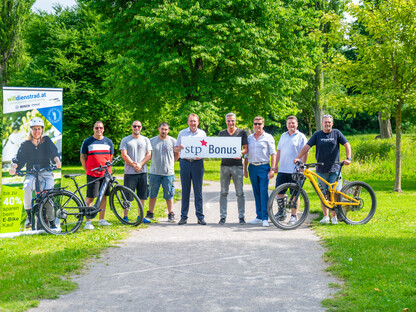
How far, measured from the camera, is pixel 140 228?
991 cm

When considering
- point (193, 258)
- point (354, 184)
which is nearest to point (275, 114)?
point (354, 184)

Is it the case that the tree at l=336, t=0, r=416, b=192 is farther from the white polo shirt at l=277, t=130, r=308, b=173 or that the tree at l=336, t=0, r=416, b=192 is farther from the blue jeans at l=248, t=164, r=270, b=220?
the blue jeans at l=248, t=164, r=270, b=220

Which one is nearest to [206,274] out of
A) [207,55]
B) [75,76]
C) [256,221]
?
[256,221]

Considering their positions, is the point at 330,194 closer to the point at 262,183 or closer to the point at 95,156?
the point at 262,183

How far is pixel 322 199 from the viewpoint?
9.91m

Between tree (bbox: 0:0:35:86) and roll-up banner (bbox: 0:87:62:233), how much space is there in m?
37.4

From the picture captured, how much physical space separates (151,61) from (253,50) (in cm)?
510

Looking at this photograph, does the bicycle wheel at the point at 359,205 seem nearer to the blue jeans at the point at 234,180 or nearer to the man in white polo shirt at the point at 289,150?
the man in white polo shirt at the point at 289,150

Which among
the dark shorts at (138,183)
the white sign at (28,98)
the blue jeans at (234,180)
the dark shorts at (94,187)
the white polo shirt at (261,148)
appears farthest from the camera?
the dark shorts at (138,183)

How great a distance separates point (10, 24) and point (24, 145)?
127 feet

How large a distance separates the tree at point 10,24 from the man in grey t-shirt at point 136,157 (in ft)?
122

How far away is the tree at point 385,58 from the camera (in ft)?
51.1

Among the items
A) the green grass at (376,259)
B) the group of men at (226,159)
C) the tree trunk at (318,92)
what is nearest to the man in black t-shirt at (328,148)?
the group of men at (226,159)

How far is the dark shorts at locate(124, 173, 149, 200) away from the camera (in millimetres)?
10375
